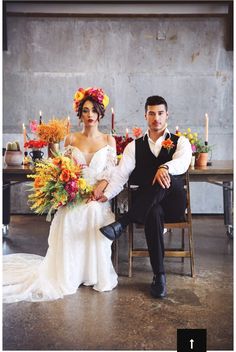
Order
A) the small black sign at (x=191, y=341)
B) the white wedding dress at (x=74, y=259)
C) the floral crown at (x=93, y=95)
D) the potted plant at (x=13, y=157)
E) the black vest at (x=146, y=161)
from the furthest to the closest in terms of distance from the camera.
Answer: the potted plant at (x=13, y=157), the floral crown at (x=93, y=95), the black vest at (x=146, y=161), the white wedding dress at (x=74, y=259), the small black sign at (x=191, y=341)

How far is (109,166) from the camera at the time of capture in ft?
12.1

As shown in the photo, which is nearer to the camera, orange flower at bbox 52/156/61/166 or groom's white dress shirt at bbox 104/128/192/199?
orange flower at bbox 52/156/61/166

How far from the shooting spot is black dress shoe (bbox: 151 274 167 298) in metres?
3.08

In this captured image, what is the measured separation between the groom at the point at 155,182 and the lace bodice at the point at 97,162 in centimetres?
12

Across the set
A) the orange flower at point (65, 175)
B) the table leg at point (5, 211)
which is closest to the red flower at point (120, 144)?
the orange flower at point (65, 175)

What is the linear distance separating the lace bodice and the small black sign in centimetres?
185

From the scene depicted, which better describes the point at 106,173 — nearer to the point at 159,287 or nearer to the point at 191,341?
the point at 159,287

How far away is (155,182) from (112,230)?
0.53 metres

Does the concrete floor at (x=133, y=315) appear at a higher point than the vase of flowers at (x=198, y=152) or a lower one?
lower

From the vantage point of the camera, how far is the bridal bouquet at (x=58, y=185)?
321 cm

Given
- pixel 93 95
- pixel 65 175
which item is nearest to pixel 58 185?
pixel 65 175

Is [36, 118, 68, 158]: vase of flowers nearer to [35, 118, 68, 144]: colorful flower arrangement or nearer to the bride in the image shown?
[35, 118, 68, 144]: colorful flower arrangement

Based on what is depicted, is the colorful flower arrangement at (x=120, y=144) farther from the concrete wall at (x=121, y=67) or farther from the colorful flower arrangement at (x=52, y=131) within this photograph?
the concrete wall at (x=121, y=67)

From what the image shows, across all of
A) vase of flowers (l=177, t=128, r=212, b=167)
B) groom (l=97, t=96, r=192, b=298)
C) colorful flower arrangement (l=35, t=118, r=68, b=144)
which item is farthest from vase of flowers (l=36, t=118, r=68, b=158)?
vase of flowers (l=177, t=128, r=212, b=167)
